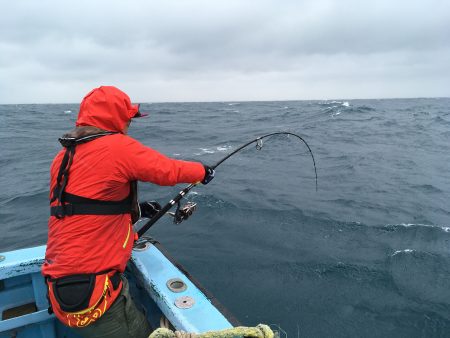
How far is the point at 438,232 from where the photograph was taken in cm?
692

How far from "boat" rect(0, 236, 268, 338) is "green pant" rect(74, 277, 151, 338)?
254mm

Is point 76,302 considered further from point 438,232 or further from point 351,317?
point 438,232

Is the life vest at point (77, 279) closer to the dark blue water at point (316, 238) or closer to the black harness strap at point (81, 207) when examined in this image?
the black harness strap at point (81, 207)

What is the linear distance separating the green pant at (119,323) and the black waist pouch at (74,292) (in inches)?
9.9

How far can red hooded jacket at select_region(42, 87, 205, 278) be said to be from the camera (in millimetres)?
2133

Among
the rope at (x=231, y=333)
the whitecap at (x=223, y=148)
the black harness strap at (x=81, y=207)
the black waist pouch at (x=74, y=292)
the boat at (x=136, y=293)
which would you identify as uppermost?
the black harness strap at (x=81, y=207)

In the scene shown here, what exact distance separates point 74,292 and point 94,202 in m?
0.61

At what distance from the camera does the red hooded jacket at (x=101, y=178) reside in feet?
7.00

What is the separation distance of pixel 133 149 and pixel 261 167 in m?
11.3

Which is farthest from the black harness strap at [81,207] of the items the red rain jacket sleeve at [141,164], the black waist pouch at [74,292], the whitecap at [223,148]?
the whitecap at [223,148]

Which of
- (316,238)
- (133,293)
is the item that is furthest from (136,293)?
(316,238)

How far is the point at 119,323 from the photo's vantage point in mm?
2453

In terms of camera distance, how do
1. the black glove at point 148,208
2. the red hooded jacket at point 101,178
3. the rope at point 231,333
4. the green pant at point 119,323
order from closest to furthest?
the rope at point 231,333 → the red hooded jacket at point 101,178 → the green pant at point 119,323 → the black glove at point 148,208

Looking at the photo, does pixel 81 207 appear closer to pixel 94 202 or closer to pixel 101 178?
pixel 94 202
